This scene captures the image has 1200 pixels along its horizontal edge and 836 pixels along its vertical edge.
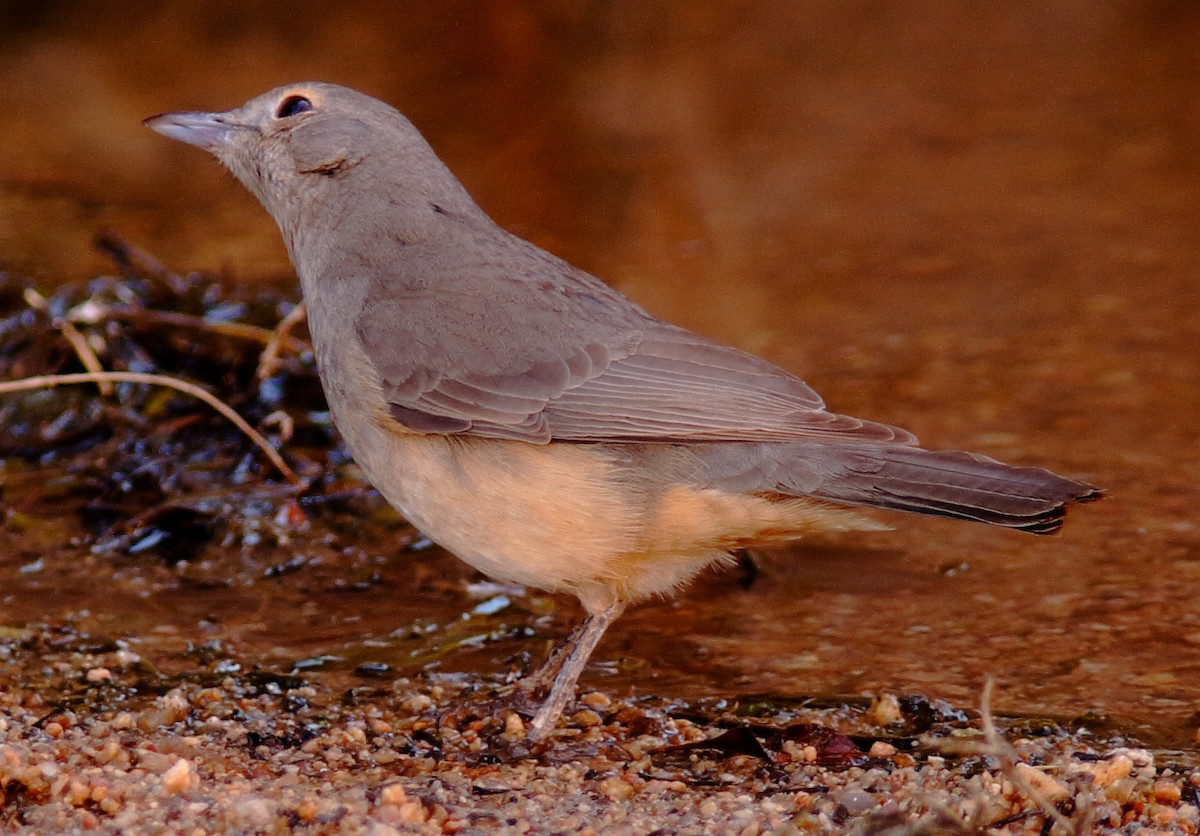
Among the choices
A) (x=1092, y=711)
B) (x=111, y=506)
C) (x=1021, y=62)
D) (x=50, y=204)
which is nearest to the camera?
(x=1092, y=711)

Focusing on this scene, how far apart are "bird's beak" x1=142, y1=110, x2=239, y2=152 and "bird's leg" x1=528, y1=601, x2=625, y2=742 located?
197 cm

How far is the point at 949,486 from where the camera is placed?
Result: 374 centimetres

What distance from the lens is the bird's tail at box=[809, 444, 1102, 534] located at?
3672mm

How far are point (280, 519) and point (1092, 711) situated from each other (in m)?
2.81

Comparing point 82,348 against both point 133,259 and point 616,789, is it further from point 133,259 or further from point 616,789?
point 616,789

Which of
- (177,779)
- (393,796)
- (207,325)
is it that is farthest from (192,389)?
(393,796)

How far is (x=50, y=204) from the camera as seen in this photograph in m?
8.45

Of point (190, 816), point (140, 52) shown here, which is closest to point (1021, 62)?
point (140, 52)

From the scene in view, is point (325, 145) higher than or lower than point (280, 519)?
higher

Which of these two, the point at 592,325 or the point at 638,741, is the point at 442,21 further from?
the point at 638,741

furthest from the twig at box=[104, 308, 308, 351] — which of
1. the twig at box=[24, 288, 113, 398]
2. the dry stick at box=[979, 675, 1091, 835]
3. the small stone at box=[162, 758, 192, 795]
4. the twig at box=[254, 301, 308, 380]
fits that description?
the dry stick at box=[979, 675, 1091, 835]

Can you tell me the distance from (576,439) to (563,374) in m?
0.20

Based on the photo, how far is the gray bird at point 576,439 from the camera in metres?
3.93

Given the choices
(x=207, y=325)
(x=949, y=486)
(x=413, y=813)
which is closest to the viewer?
(x=413, y=813)
